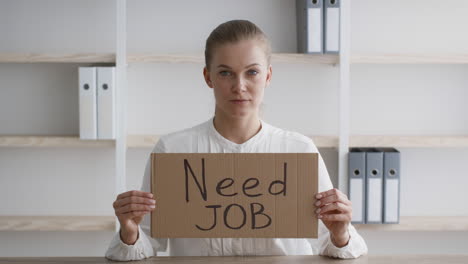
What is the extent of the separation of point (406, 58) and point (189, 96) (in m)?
1.09

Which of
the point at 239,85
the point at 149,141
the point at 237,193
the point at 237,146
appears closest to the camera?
the point at 237,193

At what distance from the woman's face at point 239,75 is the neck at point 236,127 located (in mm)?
116

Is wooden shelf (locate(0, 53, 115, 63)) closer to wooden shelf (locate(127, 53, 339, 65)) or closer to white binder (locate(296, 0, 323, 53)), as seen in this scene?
wooden shelf (locate(127, 53, 339, 65))

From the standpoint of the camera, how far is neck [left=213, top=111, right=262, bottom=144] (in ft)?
4.58

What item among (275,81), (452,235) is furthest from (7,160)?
(452,235)

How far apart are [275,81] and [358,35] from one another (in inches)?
19.4

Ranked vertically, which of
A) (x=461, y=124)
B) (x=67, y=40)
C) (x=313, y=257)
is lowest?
(x=313, y=257)

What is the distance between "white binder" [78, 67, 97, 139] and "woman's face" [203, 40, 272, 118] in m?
1.23

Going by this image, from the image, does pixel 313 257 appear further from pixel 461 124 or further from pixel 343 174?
pixel 461 124

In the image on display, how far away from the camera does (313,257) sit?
1.13 meters

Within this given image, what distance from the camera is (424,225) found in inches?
98.8

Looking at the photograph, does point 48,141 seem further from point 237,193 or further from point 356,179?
point 237,193

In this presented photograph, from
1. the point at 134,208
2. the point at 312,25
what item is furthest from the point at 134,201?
the point at 312,25

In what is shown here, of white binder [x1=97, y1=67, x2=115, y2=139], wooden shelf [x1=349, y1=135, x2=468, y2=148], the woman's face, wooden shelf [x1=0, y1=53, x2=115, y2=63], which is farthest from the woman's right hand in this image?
wooden shelf [x1=349, y1=135, x2=468, y2=148]
